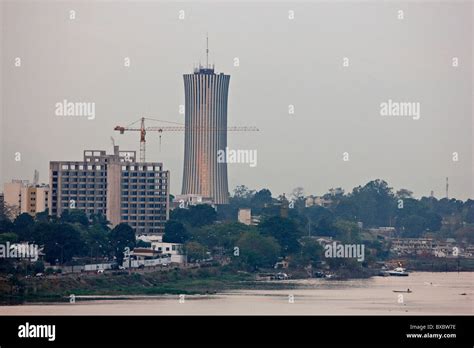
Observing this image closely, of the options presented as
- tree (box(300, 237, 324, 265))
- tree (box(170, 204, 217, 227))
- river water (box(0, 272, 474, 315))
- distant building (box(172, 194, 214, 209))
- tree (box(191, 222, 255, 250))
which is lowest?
river water (box(0, 272, 474, 315))

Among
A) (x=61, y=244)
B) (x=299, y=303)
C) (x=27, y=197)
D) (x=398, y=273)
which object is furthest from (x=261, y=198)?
(x=299, y=303)

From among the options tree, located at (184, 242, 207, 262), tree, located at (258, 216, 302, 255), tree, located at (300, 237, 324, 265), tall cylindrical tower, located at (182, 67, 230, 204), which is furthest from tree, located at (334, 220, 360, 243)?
tall cylindrical tower, located at (182, 67, 230, 204)

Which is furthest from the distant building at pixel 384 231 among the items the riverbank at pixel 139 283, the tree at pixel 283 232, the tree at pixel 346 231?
the riverbank at pixel 139 283

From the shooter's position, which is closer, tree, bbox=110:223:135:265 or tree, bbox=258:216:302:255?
tree, bbox=110:223:135:265

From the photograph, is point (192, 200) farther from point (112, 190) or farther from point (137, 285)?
point (137, 285)

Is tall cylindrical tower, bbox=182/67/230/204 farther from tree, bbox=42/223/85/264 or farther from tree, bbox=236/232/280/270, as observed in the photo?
tree, bbox=42/223/85/264

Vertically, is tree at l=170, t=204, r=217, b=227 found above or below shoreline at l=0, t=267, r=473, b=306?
above
